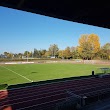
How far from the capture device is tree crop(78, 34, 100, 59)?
66.3 meters

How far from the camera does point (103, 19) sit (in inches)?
359

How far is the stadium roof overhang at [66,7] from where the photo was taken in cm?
626

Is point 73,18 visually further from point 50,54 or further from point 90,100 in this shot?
point 50,54

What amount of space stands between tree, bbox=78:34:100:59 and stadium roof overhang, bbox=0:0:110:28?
5873 centimetres

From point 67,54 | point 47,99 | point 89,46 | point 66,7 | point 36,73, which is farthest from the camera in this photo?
point 67,54

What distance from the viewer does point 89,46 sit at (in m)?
66.6

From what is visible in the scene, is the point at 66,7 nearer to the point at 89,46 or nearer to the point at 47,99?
the point at 47,99

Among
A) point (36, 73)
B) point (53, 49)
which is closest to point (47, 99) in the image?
point (36, 73)

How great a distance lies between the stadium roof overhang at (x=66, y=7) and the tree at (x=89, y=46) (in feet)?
193

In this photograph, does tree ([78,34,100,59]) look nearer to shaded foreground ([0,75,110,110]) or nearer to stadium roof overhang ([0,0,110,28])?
shaded foreground ([0,75,110,110])

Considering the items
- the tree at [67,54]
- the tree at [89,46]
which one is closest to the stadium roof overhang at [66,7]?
the tree at [89,46]

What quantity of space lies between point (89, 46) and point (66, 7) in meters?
60.8

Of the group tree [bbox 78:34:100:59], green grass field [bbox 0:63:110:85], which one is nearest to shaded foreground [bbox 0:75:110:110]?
green grass field [bbox 0:63:110:85]

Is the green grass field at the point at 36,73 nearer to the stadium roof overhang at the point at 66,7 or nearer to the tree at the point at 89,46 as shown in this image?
the stadium roof overhang at the point at 66,7
